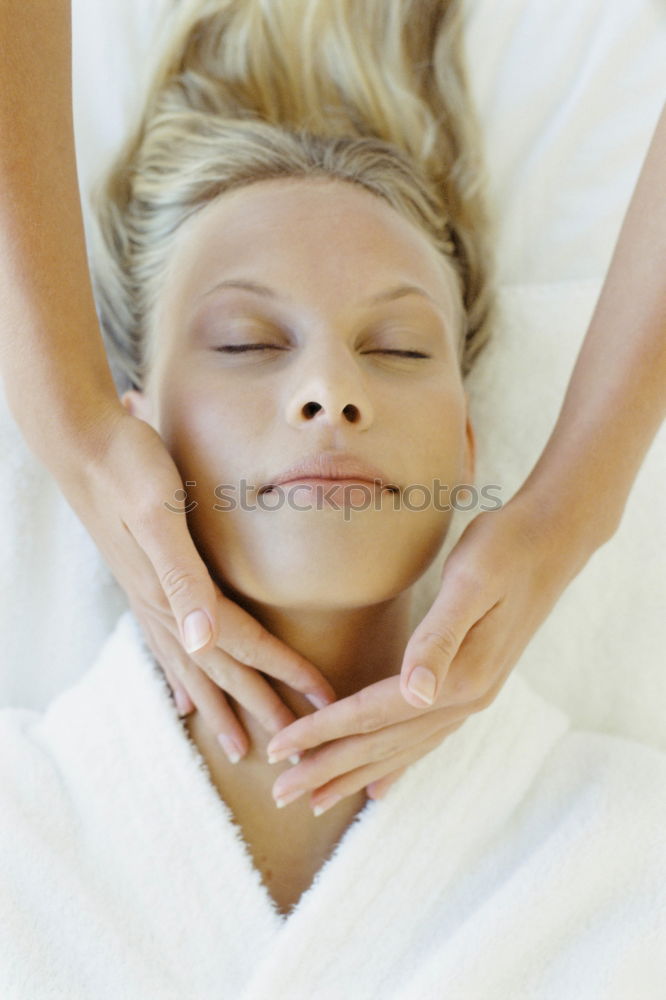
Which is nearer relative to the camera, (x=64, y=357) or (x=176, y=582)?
(x=176, y=582)

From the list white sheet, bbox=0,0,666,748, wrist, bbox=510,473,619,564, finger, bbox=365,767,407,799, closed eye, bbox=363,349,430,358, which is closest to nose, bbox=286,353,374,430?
closed eye, bbox=363,349,430,358

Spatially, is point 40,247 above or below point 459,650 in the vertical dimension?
above

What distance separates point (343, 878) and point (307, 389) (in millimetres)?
581

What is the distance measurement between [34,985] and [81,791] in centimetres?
23

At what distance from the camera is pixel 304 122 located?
4.99 ft

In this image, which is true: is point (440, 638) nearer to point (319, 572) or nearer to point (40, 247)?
point (319, 572)

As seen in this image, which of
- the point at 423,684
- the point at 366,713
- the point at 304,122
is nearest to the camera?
the point at 423,684

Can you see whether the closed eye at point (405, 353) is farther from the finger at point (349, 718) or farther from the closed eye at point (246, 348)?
the finger at point (349, 718)

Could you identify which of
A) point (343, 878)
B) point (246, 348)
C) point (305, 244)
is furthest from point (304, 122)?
point (343, 878)

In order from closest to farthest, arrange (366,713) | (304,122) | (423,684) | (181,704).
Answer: (423,684), (366,713), (181,704), (304,122)

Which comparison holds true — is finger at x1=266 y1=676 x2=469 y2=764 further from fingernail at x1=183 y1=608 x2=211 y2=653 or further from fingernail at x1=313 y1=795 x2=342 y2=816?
fingernail at x1=183 y1=608 x2=211 y2=653

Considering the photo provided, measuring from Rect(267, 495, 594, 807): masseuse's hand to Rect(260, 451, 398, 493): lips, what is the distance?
0.15 meters

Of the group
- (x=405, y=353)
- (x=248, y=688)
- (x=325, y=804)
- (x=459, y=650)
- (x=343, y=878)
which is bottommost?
(x=343, y=878)

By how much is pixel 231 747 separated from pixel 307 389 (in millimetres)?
466
